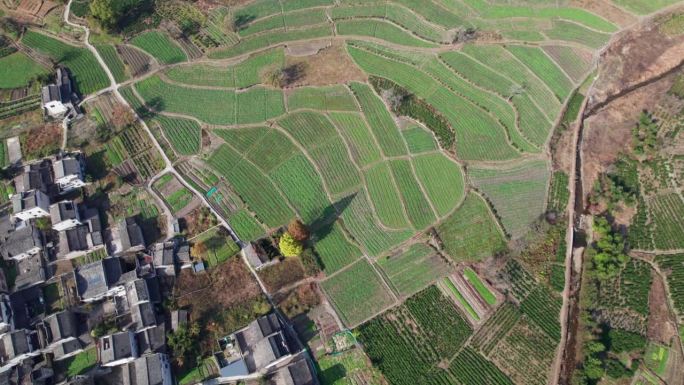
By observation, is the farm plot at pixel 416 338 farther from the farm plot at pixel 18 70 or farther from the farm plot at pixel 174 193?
the farm plot at pixel 18 70

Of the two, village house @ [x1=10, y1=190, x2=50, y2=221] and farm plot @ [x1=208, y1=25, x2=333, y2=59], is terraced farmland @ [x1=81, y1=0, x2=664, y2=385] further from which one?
village house @ [x1=10, y1=190, x2=50, y2=221]

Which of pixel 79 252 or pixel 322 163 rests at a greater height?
pixel 79 252

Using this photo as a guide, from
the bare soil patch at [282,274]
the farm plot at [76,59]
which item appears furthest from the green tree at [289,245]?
the farm plot at [76,59]

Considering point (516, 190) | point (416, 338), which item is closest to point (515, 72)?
point (516, 190)

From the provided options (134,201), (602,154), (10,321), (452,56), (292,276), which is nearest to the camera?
(10,321)

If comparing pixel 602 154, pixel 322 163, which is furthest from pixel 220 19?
pixel 602 154

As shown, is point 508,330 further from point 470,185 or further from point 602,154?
point 602,154
